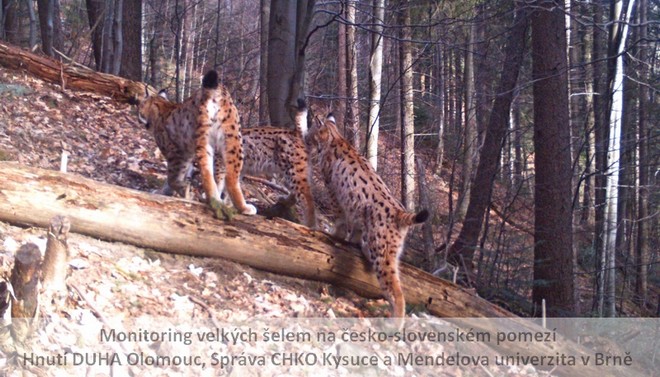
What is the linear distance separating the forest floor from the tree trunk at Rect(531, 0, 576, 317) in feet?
9.25

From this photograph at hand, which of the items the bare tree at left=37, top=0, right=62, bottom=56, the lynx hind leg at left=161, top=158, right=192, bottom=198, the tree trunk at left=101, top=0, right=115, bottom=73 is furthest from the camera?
the bare tree at left=37, top=0, right=62, bottom=56

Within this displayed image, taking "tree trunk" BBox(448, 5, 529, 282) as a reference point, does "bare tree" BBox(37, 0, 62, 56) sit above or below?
above

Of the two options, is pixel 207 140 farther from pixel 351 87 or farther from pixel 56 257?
pixel 351 87

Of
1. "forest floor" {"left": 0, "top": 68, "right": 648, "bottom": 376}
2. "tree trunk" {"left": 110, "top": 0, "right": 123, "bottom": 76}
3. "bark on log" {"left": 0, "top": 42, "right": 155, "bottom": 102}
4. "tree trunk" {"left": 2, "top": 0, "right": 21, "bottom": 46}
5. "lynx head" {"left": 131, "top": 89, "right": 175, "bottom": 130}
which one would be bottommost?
"forest floor" {"left": 0, "top": 68, "right": 648, "bottom": 376}

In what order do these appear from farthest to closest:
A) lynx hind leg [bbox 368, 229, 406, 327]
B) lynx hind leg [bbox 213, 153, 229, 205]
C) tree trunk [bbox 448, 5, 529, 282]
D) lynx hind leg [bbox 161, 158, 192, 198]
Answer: tree trunk [bbox 448, 5, 529, 282] → lynx hind leg [bbox 161, 158, 192, 198] → lynx hind leg [bbox 213, 153, 229, 205] → lynx hind leg [bbox 368, 229, 406, 327]

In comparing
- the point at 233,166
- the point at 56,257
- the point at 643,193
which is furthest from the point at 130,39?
the point at 643,193

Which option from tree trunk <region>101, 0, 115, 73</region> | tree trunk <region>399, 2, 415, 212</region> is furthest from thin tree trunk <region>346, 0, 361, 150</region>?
tree trunk <region>101, 0, 115, 73</region>

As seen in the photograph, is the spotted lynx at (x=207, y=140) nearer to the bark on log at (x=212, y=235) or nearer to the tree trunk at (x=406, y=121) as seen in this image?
the bark on log at (x=212, y=235)

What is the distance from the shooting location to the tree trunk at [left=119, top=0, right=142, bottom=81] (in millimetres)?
13578

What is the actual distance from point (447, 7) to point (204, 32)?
602 inches

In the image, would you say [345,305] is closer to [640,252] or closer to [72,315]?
[72,315]

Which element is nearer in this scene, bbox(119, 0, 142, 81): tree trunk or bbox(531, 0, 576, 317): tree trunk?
bbox(531, 0, 576, 317): tree trunk

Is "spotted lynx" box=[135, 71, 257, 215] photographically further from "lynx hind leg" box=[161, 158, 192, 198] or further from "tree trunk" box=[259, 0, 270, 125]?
"tree trunk" box=[259, 0, 270, 125]

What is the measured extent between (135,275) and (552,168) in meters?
6.54
